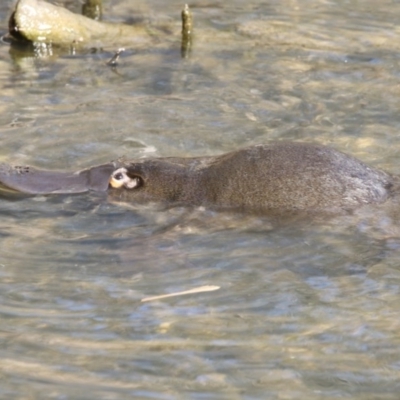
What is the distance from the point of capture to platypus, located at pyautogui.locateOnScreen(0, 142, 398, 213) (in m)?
6.25

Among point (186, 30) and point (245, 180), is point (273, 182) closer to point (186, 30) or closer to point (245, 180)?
point (245, 180)

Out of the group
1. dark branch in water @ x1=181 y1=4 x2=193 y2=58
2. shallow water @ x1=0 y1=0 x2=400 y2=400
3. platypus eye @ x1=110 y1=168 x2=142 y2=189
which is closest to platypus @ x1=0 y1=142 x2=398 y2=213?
platypus eye @ x1=110 y1=168 x2=142 y2=189

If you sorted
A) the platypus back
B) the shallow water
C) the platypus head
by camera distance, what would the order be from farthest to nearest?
the platypus head < the platypus back < the shallow water

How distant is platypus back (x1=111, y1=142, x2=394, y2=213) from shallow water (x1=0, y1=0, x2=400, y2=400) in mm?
130

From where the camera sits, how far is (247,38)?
1010 cm

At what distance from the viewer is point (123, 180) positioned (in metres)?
6.77

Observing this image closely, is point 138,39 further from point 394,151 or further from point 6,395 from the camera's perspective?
point 6,395

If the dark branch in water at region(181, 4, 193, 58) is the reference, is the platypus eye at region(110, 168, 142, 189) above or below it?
below

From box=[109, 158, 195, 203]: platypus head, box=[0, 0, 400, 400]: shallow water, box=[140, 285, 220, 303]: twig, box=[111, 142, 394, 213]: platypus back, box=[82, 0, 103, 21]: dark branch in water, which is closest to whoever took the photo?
box=[0, 0, 400, 400]: shallow water

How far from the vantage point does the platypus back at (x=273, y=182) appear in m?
6.24

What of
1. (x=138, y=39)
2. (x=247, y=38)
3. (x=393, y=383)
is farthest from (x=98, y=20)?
(x=393, y=383)

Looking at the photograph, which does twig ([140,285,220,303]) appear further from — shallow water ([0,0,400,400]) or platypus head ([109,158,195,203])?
platypus head ([109,158,195,203])

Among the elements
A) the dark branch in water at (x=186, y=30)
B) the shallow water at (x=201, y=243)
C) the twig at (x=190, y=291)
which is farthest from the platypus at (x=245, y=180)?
the dark branch in water at (x=186, y=30)

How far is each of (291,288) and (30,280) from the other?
1.36 metres
